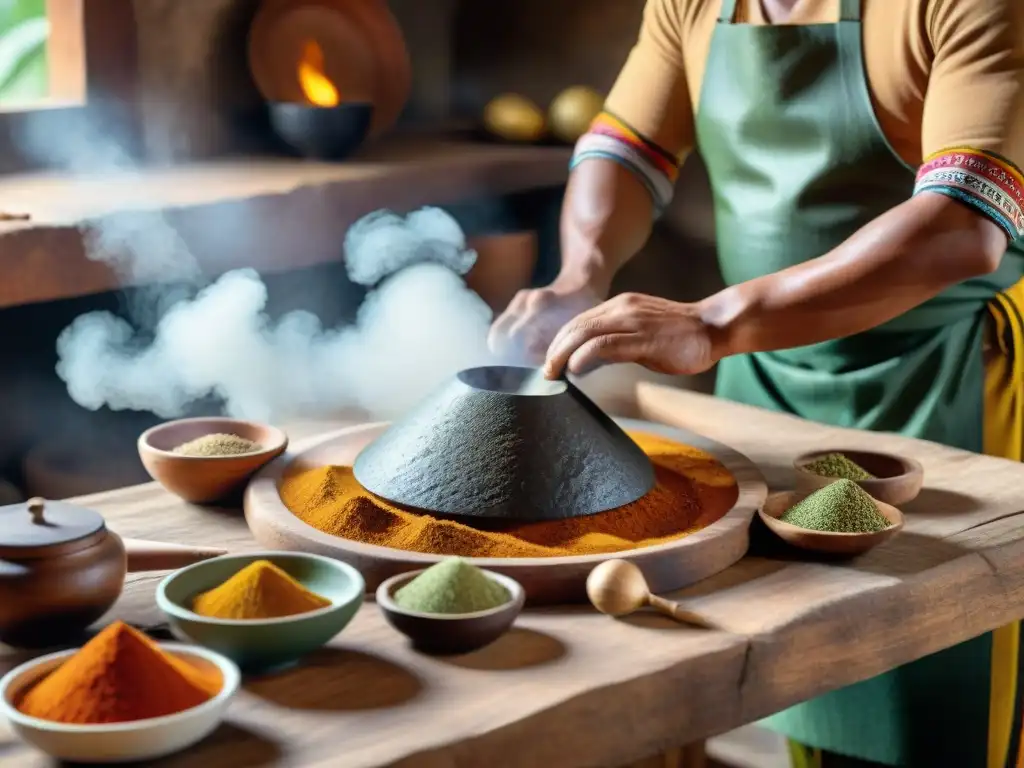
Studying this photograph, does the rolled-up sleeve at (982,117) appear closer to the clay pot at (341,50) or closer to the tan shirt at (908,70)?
the tan shirt at (908,70)

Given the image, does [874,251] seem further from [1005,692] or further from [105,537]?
[105,537]

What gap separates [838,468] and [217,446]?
0.78 meters

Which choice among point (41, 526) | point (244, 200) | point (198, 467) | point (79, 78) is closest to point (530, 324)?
point (198, 467)

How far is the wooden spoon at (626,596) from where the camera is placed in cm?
140

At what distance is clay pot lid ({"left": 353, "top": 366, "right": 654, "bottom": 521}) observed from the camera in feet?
5.25

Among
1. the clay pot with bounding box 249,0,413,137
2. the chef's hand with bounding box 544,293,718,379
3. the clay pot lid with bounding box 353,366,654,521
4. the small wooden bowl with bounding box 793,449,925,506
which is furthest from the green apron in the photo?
the clay pot with bounding box 249,0,413,137

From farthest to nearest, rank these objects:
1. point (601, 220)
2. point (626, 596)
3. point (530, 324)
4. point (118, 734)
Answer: point (601, 220) < point (530, 324) < point (626, 596) < point (118, 734)

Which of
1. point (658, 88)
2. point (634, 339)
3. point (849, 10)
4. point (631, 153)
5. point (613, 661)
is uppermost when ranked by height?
point (849, 10)

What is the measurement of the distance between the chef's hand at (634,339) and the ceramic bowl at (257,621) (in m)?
0.50

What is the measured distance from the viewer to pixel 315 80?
329 cm

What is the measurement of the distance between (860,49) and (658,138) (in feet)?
1.51

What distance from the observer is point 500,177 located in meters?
3.50

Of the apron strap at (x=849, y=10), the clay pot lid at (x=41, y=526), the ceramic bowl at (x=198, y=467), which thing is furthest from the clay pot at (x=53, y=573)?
the apron strap at (x=849, y=10)

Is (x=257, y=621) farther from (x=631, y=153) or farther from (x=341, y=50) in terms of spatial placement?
(x=341, y=50)
